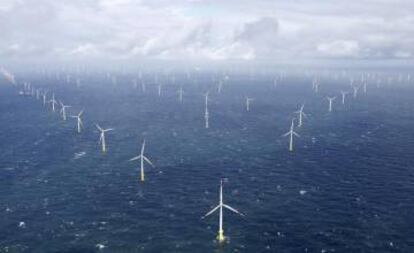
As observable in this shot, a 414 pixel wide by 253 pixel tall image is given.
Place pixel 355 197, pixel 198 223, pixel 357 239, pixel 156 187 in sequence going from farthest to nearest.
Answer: pixel 156 187
pixel 355 197
pixel 198 223
pixel 357 239

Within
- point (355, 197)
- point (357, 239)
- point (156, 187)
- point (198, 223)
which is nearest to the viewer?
point (357, 239)

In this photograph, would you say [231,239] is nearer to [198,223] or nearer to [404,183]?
[198,223]

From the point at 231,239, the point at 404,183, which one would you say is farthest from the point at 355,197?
the point at 231,239

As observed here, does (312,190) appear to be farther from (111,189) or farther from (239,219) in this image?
(111,189)

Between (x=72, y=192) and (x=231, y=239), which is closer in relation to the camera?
(x=231, y=239)

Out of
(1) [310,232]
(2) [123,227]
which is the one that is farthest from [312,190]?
(2) [123,227]

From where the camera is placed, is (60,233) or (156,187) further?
(156,187)

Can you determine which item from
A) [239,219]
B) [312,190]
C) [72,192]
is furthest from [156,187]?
[312,190]

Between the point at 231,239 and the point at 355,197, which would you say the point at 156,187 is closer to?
the point at 231,239
